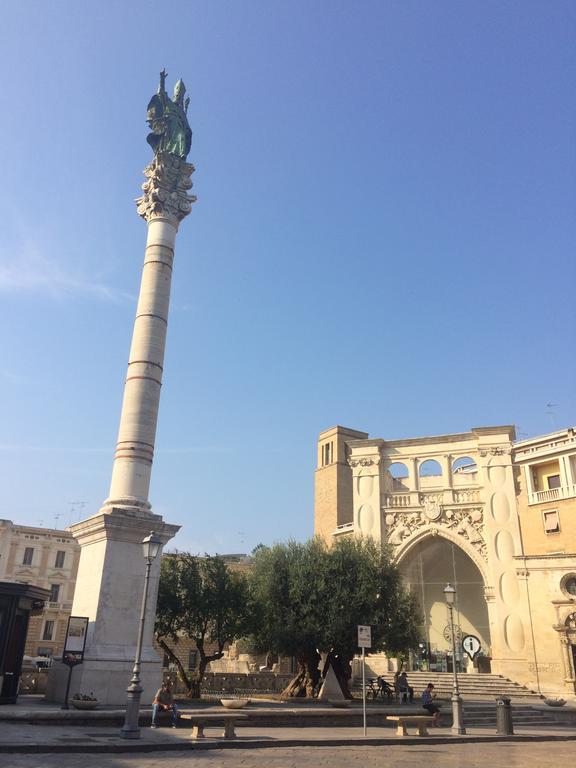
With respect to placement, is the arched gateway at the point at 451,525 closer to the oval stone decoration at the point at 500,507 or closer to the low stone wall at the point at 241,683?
the oval stone decoration at the point at 500,507

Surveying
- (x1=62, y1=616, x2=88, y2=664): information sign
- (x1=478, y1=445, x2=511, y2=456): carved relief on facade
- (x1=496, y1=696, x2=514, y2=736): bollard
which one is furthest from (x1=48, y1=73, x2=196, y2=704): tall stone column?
(x1=478, y1=445, x2=511, y2=456): carved relief on facade

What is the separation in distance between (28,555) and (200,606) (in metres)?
32.7

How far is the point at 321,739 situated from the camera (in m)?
14.2

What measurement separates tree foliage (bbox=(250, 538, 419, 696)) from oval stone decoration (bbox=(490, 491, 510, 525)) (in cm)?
1258

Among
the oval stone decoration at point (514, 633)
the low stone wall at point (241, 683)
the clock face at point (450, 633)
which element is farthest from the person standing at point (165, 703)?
the clock face at point (450, 633)

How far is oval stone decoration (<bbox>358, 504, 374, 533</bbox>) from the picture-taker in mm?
42500

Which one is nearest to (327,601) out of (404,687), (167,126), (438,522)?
(404,687)

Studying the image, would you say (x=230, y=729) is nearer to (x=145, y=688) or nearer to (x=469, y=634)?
(x=145, y=688)

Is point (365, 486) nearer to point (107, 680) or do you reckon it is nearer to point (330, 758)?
point (107, 680)

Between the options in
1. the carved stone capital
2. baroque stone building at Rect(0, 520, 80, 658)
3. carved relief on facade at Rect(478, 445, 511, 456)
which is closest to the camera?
the carved stone capital

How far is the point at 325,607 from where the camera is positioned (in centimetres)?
2656

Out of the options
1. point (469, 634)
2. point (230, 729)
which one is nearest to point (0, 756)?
point (230, 729)

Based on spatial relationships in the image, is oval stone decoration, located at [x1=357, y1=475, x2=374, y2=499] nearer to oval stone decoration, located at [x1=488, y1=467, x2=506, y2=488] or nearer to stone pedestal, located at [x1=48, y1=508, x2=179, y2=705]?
oval stone decoration, located at [x1=488, y1=467, x2=506, y2=488]

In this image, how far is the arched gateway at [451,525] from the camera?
37938 mm
